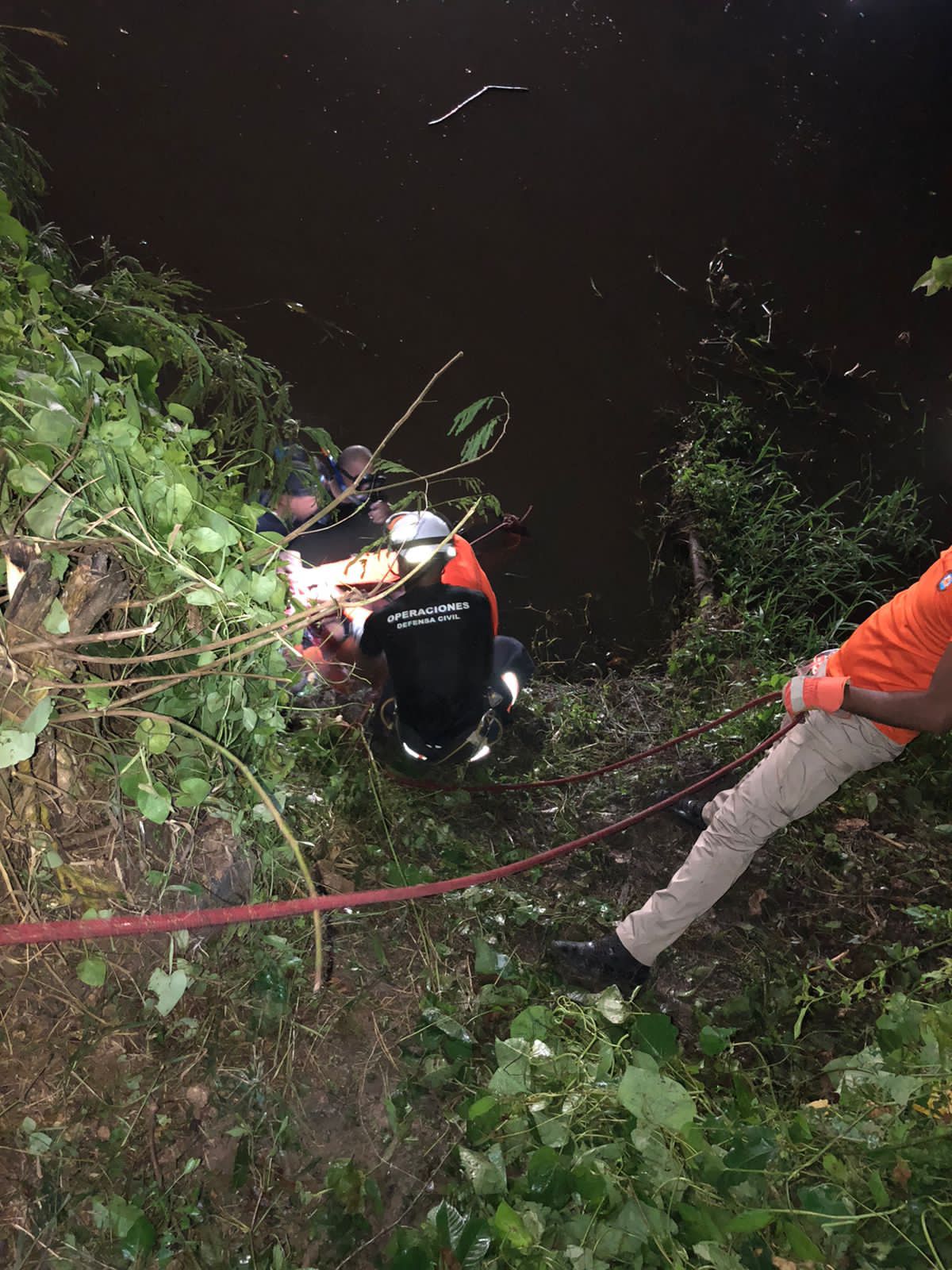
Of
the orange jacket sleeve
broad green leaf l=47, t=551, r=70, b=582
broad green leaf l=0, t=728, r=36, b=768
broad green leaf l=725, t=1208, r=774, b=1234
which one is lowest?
the orange jacket sleeve

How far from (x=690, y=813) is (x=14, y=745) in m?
2.87

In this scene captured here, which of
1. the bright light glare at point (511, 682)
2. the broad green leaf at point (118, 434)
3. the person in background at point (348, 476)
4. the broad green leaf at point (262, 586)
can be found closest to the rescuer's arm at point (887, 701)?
the bright light glare at point (511, 682)

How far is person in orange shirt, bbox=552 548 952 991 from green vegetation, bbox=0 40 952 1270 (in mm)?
391

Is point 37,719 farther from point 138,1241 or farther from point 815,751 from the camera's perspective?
point 815,751

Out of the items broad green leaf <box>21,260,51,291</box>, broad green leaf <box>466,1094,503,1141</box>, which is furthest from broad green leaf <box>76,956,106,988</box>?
broad green leaf <box>21,260,51,291</box>

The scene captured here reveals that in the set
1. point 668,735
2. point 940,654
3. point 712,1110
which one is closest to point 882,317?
point 668,735

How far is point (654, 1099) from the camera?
1.68 m

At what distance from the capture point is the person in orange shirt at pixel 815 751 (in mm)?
2322

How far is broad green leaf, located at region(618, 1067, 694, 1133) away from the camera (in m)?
1.65

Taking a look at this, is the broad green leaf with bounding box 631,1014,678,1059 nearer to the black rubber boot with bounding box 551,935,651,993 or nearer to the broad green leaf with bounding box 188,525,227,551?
the black rubber boot with bounding box 551,935,651,993

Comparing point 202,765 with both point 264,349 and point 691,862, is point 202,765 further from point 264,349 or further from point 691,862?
point 264,349

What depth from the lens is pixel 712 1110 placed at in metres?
2.04

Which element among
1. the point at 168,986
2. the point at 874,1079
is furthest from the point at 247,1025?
the point at 874,1079

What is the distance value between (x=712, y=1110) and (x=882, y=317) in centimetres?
564
